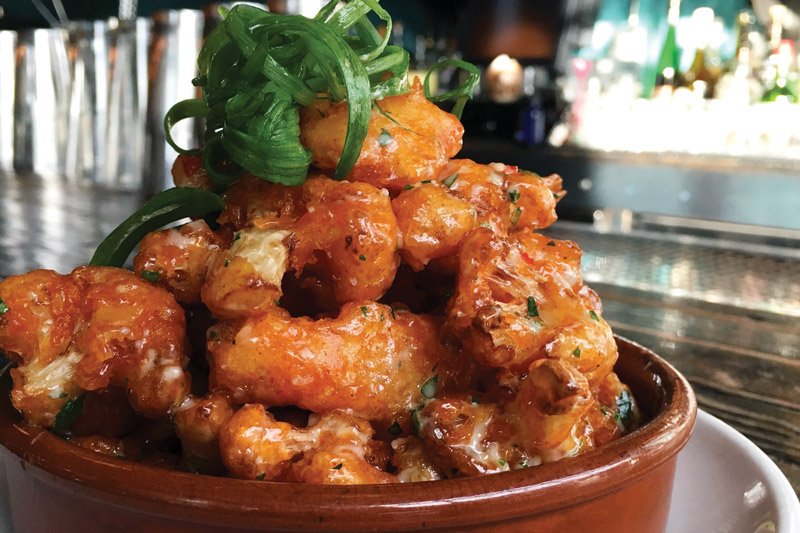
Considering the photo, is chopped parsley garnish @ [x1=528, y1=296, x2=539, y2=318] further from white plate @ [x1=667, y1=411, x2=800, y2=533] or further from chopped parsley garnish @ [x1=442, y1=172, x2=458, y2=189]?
white plate @ [x1=667, y1=411, x2=800, y2=533]

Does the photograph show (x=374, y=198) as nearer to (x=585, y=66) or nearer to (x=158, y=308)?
(x=158, y=308)

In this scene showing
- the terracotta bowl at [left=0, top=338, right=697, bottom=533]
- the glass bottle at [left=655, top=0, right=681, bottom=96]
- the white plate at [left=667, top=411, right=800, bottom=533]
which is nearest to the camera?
the terracotta bowl at [left=0, top=338, right=697, bottom=533]

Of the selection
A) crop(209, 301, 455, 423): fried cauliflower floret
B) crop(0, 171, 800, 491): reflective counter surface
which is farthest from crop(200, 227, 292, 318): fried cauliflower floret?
crop(0, 171, 800, 491): reflective counter surface

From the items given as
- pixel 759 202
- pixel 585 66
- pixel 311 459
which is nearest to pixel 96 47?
pixel 585 66

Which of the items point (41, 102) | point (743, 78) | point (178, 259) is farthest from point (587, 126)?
point (178, 259)

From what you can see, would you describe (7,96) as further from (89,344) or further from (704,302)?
(89,344)

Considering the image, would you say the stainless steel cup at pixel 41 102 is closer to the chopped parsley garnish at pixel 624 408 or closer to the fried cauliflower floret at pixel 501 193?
the fried cauliflower floret at pixel 501 193

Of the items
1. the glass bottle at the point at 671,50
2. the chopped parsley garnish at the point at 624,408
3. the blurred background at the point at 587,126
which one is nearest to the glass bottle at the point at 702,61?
the blurred background at the point at 587,126
